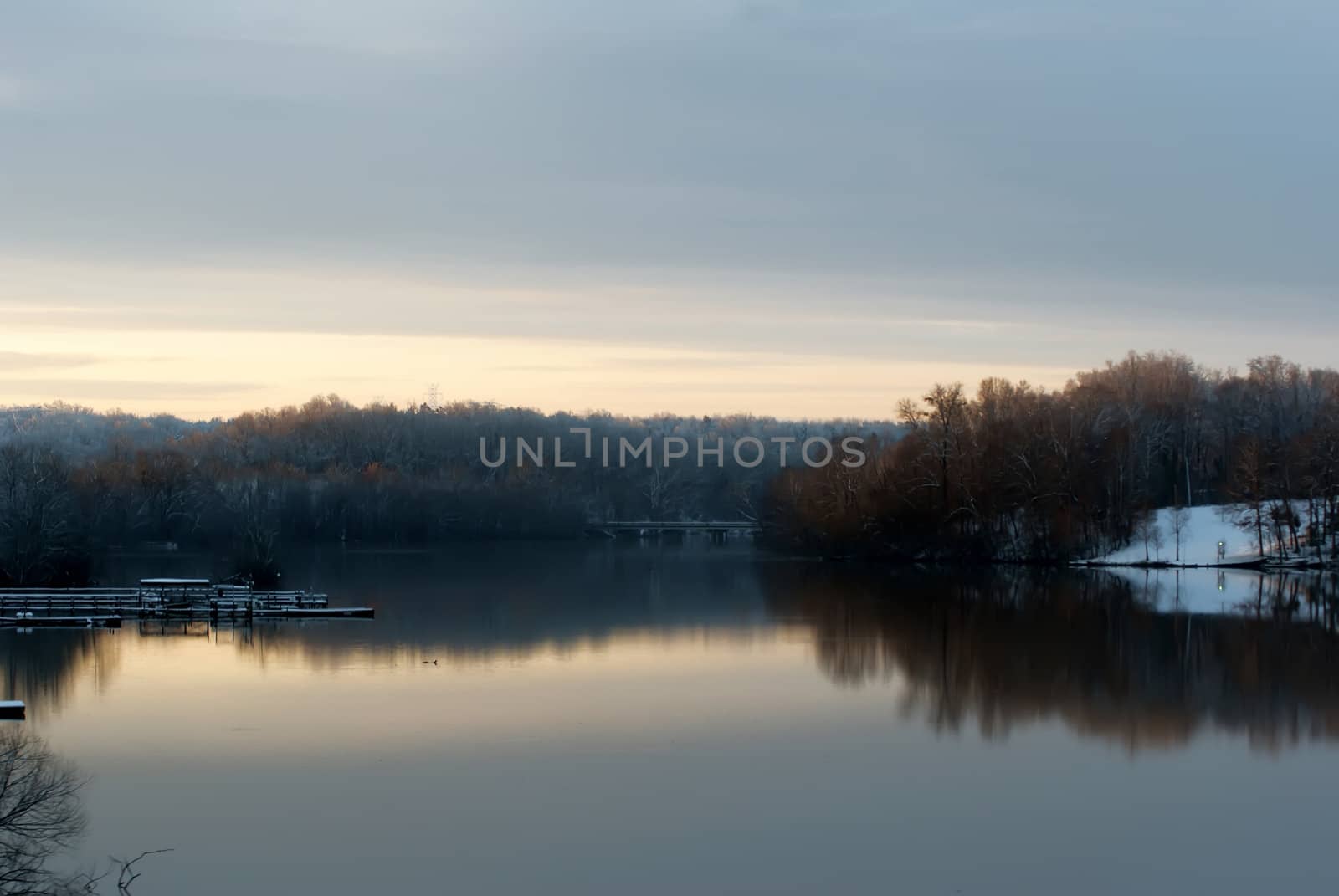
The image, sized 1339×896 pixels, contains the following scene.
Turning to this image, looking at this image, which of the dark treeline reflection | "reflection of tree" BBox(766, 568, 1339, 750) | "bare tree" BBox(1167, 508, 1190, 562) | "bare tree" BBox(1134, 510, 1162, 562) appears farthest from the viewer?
"bare tree" BBox(1167, 508, 1190, 562)

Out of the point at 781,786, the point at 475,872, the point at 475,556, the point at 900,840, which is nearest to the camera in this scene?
the point at 475,872

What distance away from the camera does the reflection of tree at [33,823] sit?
10281 millimetres

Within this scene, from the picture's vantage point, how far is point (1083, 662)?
74.9 feet

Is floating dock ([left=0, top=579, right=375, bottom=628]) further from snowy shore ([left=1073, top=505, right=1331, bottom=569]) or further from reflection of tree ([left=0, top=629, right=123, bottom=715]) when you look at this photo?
snowy shore ([left=1073, top=505, right=1331, bottom=569])

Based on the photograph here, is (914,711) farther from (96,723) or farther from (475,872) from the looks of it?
(96,723)

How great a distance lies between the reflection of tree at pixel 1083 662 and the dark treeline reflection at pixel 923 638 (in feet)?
0.21

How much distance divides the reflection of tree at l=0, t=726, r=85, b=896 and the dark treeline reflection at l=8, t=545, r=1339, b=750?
203 inches

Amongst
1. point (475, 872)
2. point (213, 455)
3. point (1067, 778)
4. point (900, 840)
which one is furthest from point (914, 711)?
point (213, 455)

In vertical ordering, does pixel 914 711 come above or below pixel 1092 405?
below

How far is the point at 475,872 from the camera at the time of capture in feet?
36.5

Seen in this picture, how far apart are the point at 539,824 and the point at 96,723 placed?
7334mm

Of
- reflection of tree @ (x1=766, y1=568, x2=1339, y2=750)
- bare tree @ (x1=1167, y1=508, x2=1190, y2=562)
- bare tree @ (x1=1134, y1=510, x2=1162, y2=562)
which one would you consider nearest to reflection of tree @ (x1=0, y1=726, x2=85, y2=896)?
reflection of tree @ (x1=766, y1=568, x2=1339, y2=750)

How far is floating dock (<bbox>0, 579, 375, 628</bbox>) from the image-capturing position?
28516 millimetres

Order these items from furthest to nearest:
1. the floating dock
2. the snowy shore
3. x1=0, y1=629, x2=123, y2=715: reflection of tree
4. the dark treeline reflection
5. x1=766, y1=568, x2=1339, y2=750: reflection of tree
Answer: the snowy shore → the floating dock → x1=0, y1=629, x2=123, y2=715: reflection of tree → the dark treeline reflection → x1=766, y1=568, x2=1339, y2=750: reflection of tree
